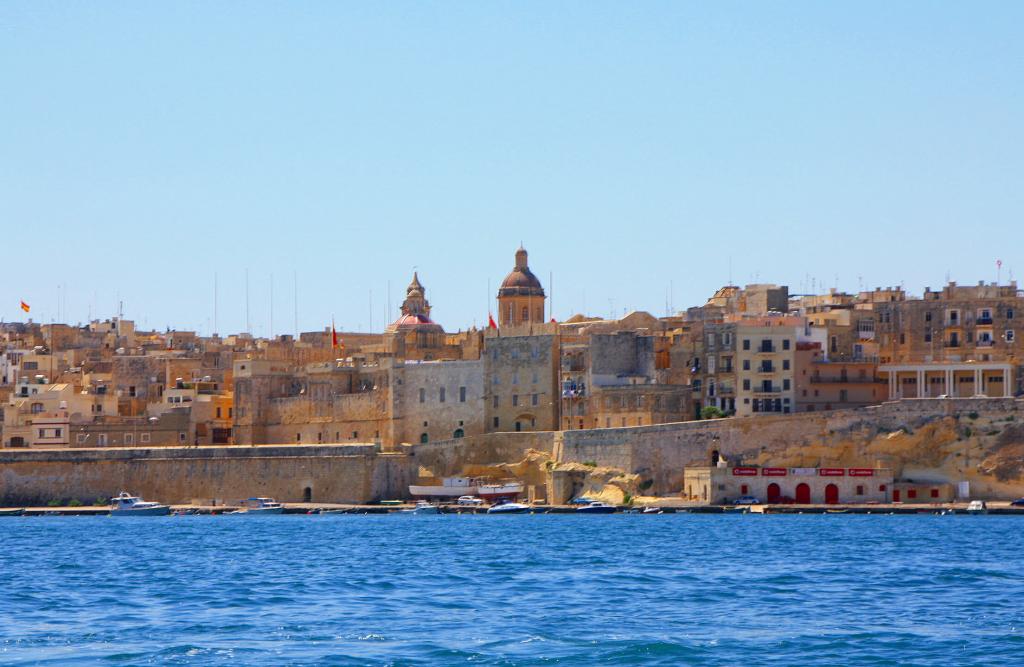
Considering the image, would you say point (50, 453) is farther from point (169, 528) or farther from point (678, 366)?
point (678, 366)

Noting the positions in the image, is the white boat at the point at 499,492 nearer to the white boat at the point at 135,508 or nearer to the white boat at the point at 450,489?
the white boat at the point at 450,489

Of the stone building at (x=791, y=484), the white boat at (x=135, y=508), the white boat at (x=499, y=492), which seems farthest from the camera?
the white boat at (x=135, y=508)

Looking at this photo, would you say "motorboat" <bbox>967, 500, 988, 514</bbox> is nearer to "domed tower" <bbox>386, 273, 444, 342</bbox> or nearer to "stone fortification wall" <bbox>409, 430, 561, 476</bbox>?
"stone fortification wall" <bbox>409, 430, 561, 476</bbox>

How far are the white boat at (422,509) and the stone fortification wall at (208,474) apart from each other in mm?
3106

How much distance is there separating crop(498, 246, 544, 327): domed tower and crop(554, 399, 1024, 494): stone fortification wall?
19.3m

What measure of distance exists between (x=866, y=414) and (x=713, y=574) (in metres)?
33.1

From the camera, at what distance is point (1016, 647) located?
33781mm

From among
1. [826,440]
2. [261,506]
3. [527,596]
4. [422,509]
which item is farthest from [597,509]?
[527,596]

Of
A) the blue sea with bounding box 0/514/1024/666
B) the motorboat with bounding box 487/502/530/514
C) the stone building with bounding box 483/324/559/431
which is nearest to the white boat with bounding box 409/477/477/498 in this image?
the motorboat with bounding box 487/502/530/514

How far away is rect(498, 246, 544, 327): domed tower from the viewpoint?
3964 inches

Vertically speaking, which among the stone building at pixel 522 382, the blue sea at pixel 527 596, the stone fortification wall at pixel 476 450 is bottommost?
the blue sea at pixel 527 596

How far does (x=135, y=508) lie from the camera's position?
85.4m

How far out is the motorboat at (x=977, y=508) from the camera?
7494 cm

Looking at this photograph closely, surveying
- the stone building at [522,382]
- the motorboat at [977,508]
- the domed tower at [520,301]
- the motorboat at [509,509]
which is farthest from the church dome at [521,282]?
the motorboat at [977,508]
